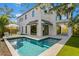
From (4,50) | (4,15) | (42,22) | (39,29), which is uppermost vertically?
(4,15)

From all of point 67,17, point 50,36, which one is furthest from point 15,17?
point 67,17

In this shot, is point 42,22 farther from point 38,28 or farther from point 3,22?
point 3,22

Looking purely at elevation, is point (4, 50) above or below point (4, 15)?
below

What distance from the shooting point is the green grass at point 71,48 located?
3.17m

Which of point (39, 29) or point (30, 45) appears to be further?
point (39, 29)

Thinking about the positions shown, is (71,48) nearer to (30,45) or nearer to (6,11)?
(30,45)

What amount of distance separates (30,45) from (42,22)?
577mm

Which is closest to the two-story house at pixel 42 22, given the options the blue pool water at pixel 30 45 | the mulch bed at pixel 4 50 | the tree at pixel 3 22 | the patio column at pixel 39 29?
the patio column at pixel 39 29

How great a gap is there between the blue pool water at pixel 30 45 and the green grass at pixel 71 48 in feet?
0.83

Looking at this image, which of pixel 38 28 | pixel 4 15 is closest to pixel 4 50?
pixel 4 15

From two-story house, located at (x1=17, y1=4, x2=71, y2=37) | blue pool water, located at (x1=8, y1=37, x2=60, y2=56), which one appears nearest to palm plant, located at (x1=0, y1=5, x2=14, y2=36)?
two-story house, located at (x1=17, y1=4, x2=71, y2=37)

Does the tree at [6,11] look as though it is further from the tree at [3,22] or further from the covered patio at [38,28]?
the covered patio at [38,28]

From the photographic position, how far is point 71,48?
3203 millimetres

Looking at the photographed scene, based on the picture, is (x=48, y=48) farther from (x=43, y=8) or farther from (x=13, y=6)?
(x=13, y=6)
